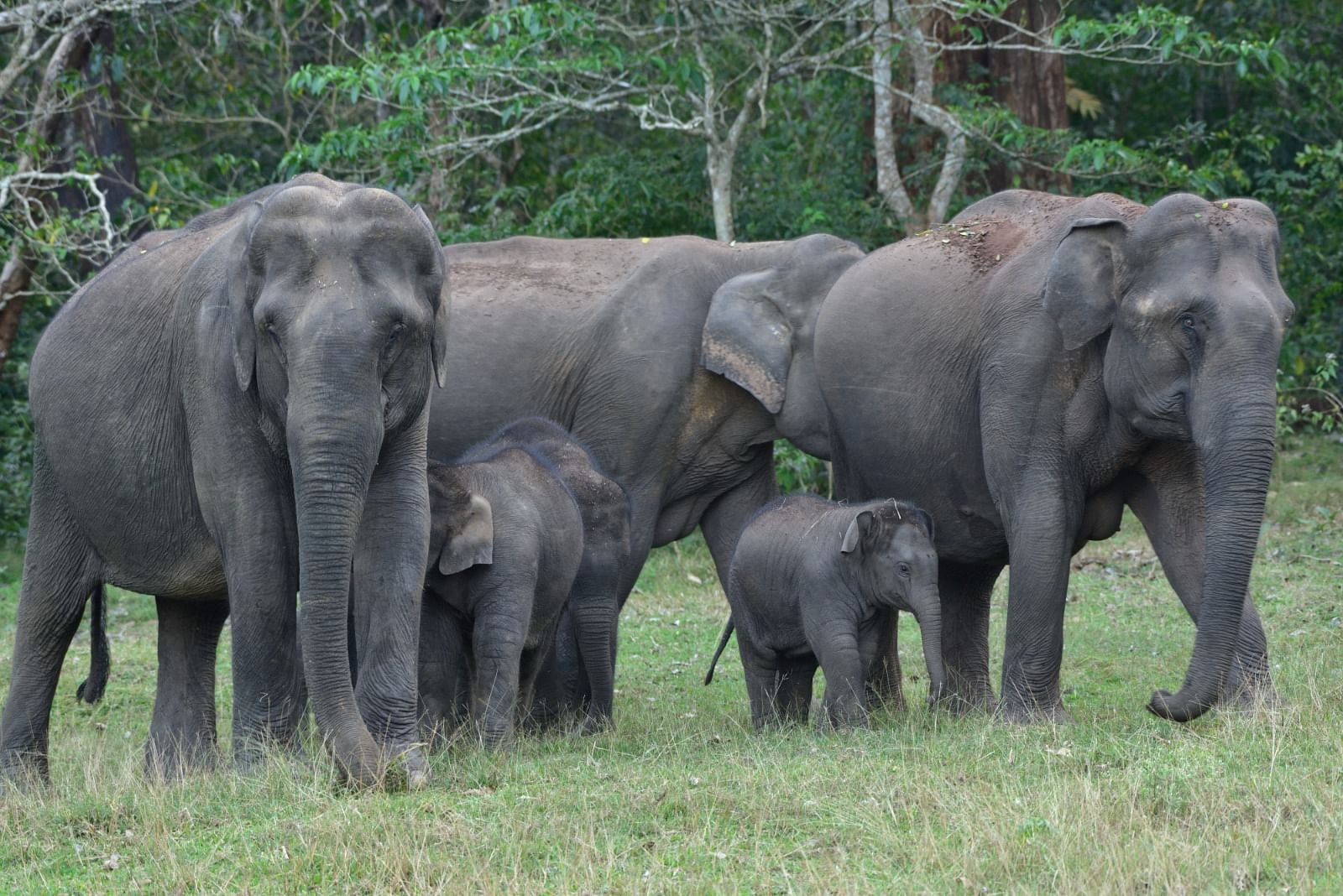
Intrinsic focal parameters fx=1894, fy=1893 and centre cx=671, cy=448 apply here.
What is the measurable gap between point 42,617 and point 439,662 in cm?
177

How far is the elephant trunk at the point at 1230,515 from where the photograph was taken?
24.1 ft

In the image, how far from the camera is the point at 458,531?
8.07m

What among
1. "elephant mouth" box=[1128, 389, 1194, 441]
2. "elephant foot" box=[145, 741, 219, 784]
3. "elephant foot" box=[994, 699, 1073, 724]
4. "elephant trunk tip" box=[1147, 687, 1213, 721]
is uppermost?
"elephant mouth" box=[1128, 389, 1194, 441]

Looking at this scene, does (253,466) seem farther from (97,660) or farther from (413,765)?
(97,660)

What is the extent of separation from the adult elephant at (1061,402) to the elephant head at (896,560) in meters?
0.37

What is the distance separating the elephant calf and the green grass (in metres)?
0.46

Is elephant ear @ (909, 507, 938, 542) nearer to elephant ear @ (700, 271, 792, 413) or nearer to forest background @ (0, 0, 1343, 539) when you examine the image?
elephant ear @ (700, 271, 792, 413)

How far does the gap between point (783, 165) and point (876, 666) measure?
30.0 feet

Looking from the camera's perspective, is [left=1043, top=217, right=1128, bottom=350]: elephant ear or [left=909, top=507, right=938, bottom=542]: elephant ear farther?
[left=909, top=507, right=938, bottom=542]: elephant ear

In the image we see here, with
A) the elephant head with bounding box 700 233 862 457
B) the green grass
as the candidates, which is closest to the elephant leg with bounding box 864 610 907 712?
the green grass

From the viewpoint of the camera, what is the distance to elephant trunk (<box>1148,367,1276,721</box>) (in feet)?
24.1

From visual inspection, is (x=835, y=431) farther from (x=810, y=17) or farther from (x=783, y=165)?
(x=783, y=165)

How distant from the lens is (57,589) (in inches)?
329

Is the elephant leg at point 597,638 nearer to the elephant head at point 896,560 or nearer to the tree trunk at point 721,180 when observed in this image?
the elephant head at point 896,560
